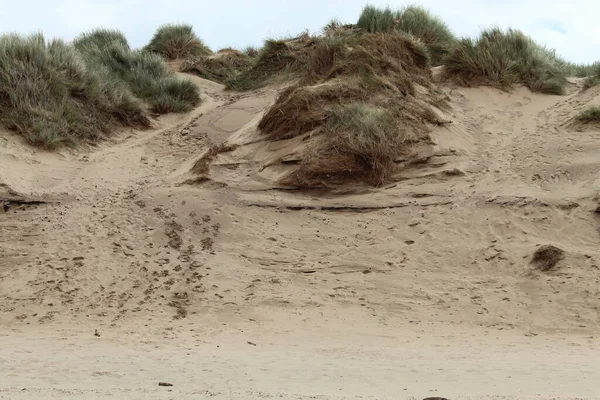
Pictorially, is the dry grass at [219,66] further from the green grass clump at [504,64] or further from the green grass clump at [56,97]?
the green grass clump at [504,64]

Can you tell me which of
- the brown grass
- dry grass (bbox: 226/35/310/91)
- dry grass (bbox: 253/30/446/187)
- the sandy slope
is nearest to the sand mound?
dry grass (bbox: 253/30/446/187)

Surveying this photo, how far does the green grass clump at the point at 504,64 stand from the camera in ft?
41.1

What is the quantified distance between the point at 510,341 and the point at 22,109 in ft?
23.9

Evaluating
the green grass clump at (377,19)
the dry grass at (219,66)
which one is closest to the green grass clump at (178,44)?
the dry grass at (219,66)

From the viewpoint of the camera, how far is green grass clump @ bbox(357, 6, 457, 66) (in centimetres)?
1470

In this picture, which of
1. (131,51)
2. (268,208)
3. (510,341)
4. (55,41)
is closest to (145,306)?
(268,208)

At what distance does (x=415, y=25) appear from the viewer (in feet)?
49.5

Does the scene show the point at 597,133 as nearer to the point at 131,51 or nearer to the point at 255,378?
the point at 255,378

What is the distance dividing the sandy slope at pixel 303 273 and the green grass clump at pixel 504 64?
67 cm

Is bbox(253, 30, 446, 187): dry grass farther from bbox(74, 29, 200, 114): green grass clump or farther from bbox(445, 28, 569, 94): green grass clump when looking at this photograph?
bbox(74, 29, 200, 114): green grass clump

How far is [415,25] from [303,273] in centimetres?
770

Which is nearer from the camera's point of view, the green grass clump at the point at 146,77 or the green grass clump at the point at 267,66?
the green grass clump at the point at 146,77

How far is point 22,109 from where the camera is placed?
37.3 ft

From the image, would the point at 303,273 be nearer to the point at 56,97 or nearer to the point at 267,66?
the point at 56,97
